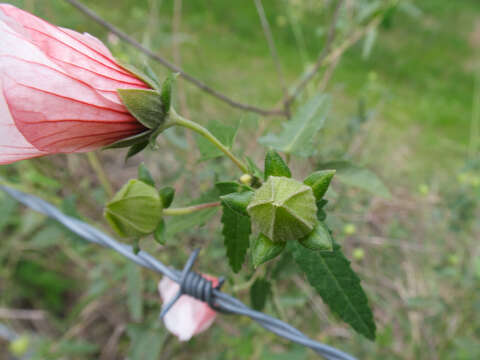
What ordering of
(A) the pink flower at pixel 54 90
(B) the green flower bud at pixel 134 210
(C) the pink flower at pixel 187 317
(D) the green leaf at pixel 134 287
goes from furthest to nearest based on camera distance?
(D) the green leaf at pixel 134 287 < (C) the pink flower at pixel 187 317 < (B) the green flower bud at pixel 134 210 < (A) the pink flower at pixel 54 90

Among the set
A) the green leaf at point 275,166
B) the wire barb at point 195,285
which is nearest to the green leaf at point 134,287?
the wire barb at point 195,285

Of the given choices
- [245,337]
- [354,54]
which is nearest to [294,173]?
[245,337]

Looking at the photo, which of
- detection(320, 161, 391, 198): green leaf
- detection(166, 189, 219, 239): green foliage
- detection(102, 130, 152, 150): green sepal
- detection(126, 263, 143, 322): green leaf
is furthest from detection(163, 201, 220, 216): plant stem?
detection(126, 263, 143, 322): green leaf

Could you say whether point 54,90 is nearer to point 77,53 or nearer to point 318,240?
point 77,53

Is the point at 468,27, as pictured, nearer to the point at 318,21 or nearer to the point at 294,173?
the point at 318,21

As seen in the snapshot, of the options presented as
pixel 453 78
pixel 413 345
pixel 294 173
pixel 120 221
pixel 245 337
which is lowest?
pixel 453 78

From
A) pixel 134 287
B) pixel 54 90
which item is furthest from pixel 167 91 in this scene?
pixel 134 287

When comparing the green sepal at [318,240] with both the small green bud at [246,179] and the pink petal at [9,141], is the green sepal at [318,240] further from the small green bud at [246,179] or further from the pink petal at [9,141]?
the pink petal at [9,141]
